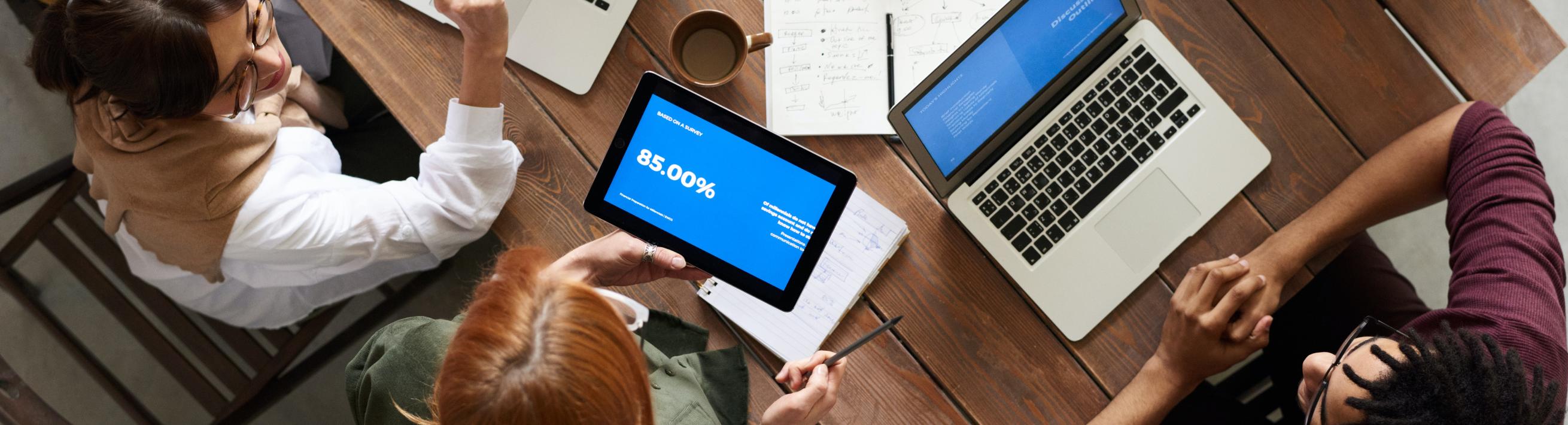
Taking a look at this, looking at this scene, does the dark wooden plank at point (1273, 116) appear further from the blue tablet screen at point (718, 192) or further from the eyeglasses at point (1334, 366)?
→ the blue tablet screen at point (718, 192)

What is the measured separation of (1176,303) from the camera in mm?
1228

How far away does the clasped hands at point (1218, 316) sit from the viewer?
1210 mm

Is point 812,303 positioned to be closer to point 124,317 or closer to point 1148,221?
point 1148,221

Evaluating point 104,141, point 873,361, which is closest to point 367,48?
point 104,141

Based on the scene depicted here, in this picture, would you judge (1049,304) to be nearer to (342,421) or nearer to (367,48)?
(367,48)

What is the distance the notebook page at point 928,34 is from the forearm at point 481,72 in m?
0.58

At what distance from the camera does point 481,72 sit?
47.0 inches

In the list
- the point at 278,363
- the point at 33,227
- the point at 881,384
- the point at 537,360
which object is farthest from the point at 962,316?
the point at 33,227

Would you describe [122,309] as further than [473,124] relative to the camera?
Yes

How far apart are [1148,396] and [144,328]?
5.28ft

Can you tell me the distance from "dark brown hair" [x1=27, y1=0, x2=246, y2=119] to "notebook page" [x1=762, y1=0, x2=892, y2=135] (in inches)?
29.6

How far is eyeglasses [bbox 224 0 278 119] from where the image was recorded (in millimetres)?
1179

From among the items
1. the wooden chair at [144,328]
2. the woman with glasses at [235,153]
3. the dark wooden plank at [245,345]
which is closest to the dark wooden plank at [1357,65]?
the woman with glasses at [235,153]

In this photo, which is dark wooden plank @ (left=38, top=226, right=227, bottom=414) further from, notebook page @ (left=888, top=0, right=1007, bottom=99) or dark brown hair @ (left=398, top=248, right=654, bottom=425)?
Result: notebook page @ (left=888, top=0, right=1007, bottom=99)
